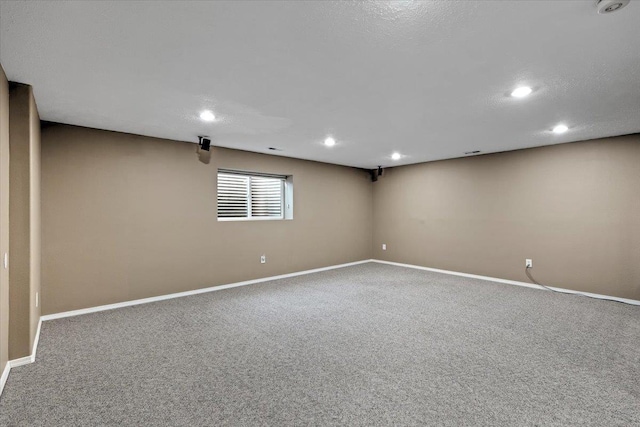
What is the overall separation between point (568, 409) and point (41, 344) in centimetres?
421

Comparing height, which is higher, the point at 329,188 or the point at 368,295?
the point at 329,188

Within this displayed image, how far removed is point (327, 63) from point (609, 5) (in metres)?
1.51

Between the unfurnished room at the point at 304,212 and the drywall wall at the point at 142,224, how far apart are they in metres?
0.03

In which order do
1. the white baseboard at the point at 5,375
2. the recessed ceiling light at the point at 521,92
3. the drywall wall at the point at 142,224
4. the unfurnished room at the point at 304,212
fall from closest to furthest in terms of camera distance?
the unfurnished room at the point at 304,212 < the white baseboard at the point at 5,375 < the recessed ceiling light at the point at 521,92 < the drywall wall at the point at 142,224

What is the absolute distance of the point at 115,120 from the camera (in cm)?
343

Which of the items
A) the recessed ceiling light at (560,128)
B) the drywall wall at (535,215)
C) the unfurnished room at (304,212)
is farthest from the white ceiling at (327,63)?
the drywall wall at (535,215)

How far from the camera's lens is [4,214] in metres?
2.25

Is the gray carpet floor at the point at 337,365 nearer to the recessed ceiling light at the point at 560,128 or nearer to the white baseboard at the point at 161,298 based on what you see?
the white baseboard at the point at 161,298

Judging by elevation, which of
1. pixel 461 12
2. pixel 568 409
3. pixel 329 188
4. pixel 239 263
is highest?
pixel 461 12

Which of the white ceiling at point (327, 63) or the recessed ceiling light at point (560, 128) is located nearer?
the white ceiling at point (327, 63)

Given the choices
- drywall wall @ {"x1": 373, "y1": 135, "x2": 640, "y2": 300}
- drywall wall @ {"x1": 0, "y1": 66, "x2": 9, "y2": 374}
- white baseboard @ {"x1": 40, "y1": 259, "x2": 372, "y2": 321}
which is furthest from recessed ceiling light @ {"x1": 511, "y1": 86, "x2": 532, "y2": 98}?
white baseboard @ {"x1": 40, "y1": 259, "x2": 372, "y2": 321}

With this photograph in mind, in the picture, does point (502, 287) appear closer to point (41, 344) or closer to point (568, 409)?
point (568, 409)

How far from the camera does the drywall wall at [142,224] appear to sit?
353 centimetres

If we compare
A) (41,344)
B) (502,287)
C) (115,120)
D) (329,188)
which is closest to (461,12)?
(115,120)
